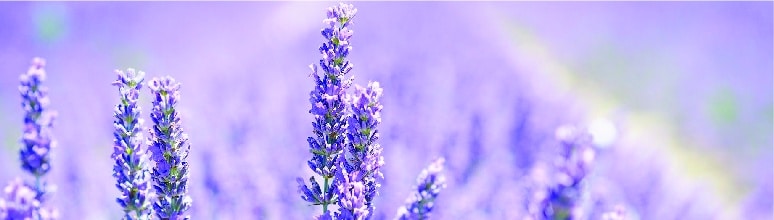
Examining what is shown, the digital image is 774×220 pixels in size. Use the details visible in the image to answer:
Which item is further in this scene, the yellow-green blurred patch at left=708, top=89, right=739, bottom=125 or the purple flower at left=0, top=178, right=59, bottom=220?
the yellow-green blurred patch at left=708, top=89, right=739, bottom=125

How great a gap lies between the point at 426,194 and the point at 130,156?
135 millimetres

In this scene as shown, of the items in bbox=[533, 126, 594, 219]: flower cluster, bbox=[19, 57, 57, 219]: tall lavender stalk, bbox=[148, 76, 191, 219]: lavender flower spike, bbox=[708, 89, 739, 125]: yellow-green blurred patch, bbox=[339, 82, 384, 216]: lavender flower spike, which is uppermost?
bbox=[708, 89, 739, 125]: yellow-green blurred patch

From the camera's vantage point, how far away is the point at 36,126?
1.30 ft

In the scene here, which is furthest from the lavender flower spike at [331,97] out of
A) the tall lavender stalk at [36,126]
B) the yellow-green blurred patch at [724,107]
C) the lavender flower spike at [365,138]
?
the yellow-green blurred patch at [724,107]

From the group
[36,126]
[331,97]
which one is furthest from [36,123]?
[331,97]

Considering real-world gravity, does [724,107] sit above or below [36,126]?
above

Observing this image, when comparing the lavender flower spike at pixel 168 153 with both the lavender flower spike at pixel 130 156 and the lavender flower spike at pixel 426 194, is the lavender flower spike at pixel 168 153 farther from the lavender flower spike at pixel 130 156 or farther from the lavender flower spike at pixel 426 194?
the lavender flower spike at pixel 426 194

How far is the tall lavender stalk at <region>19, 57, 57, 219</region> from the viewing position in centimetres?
40

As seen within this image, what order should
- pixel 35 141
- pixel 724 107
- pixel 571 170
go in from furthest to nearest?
pixel 724 107
pixel 35 141
pixel 571 170

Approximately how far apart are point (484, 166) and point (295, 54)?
69 centimetres

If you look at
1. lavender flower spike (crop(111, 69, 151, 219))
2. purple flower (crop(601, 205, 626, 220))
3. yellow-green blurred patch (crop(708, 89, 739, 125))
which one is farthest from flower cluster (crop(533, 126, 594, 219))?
yellow-green blurred patch (crop(708, 89, 739, 125))

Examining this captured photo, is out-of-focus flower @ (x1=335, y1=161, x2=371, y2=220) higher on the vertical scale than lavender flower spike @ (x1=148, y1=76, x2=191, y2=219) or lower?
lower

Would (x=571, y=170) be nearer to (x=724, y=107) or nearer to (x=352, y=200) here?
(x=352, y=200)

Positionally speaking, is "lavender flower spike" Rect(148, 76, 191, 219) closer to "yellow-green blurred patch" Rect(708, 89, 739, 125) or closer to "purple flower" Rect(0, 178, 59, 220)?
"purple flower" Rect(0, 178, 59, 220)
